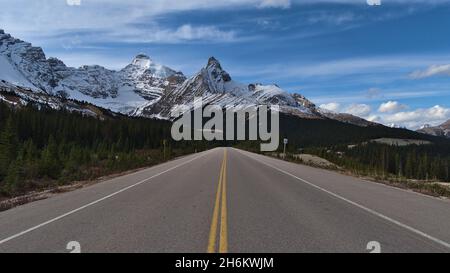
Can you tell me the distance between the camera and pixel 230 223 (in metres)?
9.16

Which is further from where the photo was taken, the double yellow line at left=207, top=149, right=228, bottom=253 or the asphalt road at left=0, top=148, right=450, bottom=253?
the asphalt road at left=0, top=148, right=450, bottom=253

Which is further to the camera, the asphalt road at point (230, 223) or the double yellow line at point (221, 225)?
the asphalt road at point (230, 223)

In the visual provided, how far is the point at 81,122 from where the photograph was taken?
12975 centimetres

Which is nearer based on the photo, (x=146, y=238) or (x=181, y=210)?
(x=146, y=238)

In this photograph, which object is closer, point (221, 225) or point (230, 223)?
point (221, 225)

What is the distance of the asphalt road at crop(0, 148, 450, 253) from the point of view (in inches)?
285

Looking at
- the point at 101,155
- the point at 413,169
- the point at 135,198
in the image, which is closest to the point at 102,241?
the point at 135,198

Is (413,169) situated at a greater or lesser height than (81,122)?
lesser

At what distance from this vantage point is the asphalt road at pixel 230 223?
7250mm

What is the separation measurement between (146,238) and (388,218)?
563cm
